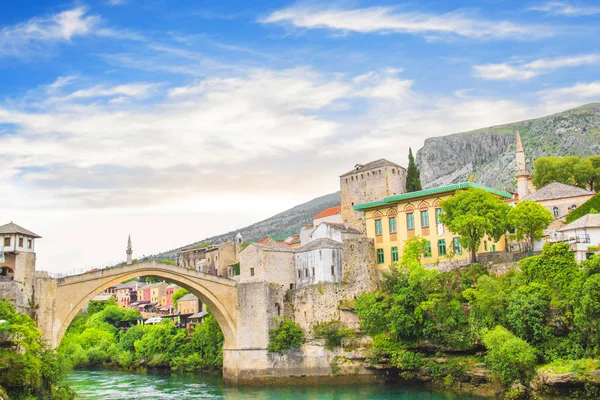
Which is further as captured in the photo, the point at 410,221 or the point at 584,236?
the point at 410,221

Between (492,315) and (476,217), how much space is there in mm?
6480

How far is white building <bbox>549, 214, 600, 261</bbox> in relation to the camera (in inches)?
1383

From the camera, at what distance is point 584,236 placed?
35.8m

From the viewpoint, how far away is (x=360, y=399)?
35.9m

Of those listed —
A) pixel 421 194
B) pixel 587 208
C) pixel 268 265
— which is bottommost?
pixel 268 265

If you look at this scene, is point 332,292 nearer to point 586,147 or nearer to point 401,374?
point 401,374

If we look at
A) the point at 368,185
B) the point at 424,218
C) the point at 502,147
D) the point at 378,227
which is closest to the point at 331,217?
the point at 368,185

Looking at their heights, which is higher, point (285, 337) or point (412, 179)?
point (412, 179)

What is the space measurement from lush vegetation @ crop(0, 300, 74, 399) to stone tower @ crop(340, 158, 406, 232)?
26644mm

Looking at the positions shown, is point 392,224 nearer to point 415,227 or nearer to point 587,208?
point 415,227

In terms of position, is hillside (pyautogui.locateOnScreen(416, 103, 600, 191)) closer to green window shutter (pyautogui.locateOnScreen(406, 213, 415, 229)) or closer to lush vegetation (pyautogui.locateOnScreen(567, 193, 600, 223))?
green window shutter (pyautogui.locateOnScreen(406, 213, 415, 229))

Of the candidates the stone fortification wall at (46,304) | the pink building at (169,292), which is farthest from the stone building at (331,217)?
the pink building at (169,292)

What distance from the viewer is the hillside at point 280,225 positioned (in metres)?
146

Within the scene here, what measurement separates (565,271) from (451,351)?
8773mm
